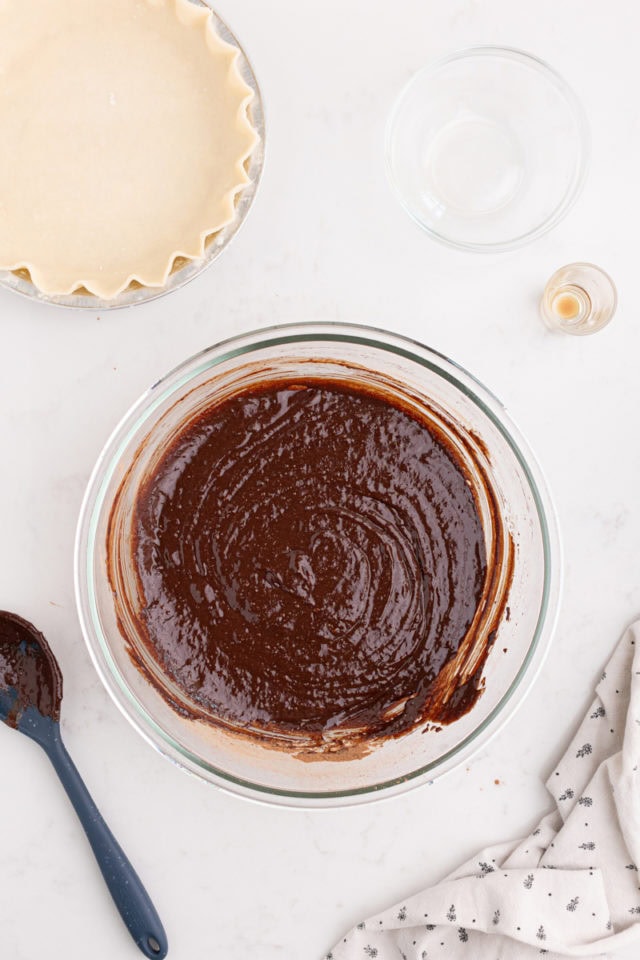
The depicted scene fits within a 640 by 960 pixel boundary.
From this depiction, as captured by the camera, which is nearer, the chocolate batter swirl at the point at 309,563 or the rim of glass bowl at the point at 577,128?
the chocolate batter swirl at the point at 309,563

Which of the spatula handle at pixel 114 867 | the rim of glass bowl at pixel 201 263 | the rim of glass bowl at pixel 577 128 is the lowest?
the spatula handle at pixel 114 867

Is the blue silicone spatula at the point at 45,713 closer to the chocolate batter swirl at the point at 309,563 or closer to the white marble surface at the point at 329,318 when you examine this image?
the white marble surface at the point at 329,318

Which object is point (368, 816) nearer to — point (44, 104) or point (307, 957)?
point (307, 957)

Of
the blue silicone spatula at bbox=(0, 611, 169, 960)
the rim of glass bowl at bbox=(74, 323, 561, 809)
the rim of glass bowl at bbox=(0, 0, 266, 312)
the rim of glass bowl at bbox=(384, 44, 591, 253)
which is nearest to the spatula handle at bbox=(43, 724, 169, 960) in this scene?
the blue silicone spatula at bbox=(0, 611, 169, 960)

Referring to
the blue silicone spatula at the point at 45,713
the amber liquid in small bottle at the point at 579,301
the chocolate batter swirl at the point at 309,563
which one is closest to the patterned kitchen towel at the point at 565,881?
the chocolate batter swirl at the point at 309,563

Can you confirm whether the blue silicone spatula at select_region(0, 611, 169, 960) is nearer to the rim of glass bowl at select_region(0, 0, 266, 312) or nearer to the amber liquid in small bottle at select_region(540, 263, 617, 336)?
the rim of glass bowl at select_region(0, 0, 266, 312)
